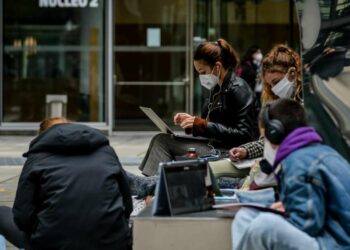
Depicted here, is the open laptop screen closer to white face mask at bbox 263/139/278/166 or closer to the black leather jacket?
white face mask at bbox 263/139/278/166

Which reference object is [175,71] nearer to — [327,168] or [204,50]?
[204,50]

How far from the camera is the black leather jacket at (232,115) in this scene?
6.09m

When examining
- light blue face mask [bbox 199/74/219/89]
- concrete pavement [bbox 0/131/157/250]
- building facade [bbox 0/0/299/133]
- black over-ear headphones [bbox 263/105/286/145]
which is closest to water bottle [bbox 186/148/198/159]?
light blue face mask [bbox 199/74/219/89]

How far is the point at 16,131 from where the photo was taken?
16.6 m

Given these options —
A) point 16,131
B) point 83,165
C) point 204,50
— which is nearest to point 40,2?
point 16,131

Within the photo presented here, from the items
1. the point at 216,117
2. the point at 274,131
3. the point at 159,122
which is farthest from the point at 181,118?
the point at 274,131

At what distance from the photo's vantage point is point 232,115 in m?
6.17

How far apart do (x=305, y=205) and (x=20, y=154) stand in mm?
9785

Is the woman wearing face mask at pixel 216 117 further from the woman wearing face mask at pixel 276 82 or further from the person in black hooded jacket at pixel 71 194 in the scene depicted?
the person in black hooded jacket at pixel 71 194

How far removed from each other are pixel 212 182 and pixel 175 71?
497 inches

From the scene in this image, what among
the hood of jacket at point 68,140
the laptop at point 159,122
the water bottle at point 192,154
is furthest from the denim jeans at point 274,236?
the laptop at point 159,122

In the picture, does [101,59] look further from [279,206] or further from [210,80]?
[279,206]

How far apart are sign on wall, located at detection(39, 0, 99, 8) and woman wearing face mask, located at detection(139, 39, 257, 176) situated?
10612 mm

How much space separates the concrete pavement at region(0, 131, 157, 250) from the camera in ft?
31.6
